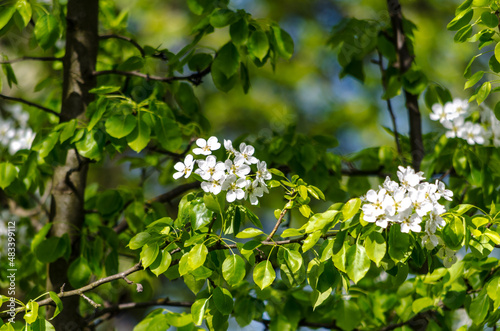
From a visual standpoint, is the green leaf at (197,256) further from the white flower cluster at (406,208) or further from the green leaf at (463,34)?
the green leaf at (463,34)

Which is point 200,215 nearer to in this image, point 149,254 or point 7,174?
point 149,254

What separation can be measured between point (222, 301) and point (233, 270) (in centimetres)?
9

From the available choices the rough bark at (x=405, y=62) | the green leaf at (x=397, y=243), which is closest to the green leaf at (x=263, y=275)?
the green leaf at (x=397, y=243)

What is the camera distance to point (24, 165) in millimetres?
1625

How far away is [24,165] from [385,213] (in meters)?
1.06

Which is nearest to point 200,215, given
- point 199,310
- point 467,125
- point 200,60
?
point 199,310

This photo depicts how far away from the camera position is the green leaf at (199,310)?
3.92 ft

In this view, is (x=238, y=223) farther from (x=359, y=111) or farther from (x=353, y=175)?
(x=359, y=111)

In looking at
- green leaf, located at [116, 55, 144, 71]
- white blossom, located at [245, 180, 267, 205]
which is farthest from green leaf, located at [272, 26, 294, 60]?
white blossom, located at [245, 180, 267, 205]

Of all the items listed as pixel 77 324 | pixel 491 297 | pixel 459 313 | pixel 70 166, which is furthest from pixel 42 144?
pixel 459 313

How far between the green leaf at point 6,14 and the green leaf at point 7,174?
15.6 inches

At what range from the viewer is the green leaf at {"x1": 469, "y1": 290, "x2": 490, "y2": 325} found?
1337mm

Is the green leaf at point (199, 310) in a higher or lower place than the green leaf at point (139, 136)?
lower

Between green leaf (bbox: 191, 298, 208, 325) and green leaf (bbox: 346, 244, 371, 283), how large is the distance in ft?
1.06
